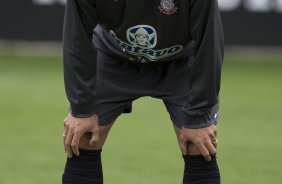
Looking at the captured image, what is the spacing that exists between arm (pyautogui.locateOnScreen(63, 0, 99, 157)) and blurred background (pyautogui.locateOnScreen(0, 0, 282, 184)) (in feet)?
5.19

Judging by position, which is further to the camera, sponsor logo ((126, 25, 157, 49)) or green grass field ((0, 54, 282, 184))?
green grass field ((0, 54, 282, 184))

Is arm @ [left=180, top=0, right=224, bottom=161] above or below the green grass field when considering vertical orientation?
above

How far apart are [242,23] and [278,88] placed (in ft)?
7.66

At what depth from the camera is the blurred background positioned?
21.9 feet

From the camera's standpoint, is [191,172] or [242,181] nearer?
[191,172]

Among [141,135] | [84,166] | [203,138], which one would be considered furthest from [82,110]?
[141,135]

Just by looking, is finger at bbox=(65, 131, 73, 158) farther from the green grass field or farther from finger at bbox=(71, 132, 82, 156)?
the green grass field

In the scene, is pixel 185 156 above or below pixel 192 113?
below

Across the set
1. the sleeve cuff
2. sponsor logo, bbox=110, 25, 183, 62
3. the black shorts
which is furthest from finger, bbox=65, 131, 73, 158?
sponsor logo, bbox=110, 25, 183, 62

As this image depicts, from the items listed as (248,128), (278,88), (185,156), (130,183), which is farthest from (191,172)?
(278,88)

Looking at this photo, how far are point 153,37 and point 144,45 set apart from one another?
99 mm

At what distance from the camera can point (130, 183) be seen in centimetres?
618

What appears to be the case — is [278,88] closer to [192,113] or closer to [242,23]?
[242,23]

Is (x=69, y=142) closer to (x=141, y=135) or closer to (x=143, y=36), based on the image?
(x=143, y=36)
